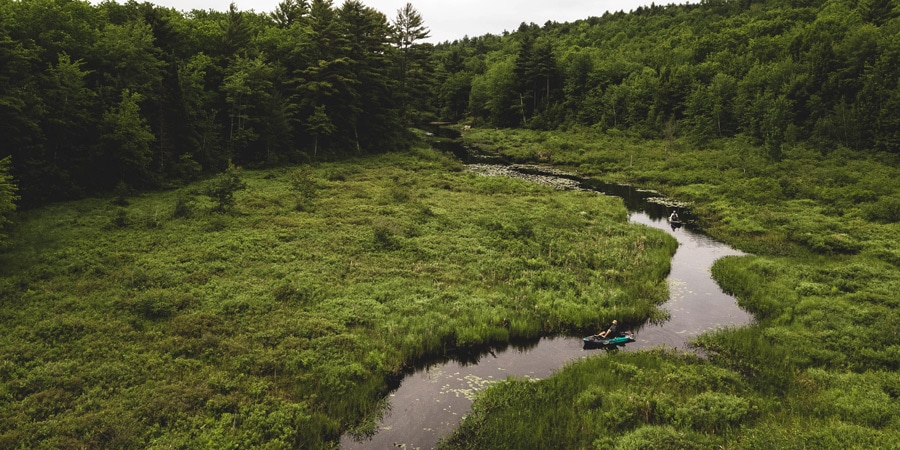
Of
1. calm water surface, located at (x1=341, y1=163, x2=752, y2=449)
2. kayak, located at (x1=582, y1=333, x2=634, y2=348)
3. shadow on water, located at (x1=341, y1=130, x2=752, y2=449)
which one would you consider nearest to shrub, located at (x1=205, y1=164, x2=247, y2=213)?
shadow on water, located at (x1=341, y1=130, x2=752, y2=449)

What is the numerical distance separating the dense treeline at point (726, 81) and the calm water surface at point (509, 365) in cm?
3654

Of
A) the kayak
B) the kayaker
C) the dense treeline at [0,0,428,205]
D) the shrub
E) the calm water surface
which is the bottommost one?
the calm water surface

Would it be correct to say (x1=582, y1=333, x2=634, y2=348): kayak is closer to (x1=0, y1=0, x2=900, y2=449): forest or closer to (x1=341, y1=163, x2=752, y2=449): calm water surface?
(x1=341, y1=163, x2=752, y2=449): calm water surface

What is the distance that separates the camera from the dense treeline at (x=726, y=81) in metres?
55.0

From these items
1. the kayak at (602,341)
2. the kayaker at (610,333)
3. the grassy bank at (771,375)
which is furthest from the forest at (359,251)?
the kayaker at (610,333)

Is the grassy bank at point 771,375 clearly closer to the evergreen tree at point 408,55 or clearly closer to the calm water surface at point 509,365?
the calm water surface at point 509,365

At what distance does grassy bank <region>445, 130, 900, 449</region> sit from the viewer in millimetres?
12688

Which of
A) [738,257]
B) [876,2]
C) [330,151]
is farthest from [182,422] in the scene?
[876,2]

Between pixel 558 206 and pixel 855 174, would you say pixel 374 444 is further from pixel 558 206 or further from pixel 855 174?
pixel 855 174

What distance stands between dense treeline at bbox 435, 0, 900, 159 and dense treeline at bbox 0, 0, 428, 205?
3914cm

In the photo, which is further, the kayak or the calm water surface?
the kayak

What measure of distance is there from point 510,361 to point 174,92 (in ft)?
126

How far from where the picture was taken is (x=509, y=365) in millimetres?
17281

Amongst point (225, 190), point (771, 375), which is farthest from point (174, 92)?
point (771, 375)
